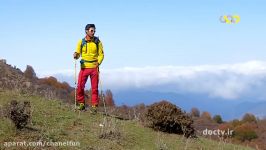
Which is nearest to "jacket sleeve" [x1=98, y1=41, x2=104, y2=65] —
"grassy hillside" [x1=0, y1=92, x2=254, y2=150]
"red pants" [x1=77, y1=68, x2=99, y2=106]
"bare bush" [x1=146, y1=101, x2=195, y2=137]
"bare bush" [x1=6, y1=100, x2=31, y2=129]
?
"red pants" [x1=77, y1=68, x2=99, y2=106]

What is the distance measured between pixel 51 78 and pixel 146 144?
149 ft

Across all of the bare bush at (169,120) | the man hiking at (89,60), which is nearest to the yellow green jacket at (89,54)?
the man hiking at (89,60)

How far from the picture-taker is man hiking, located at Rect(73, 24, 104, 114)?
51.8 ft

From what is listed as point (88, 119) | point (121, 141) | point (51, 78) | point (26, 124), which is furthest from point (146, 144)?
point (51, 78)

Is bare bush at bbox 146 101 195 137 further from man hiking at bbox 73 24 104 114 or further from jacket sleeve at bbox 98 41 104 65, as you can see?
jacket sleeve at bbox 98 41 104 65

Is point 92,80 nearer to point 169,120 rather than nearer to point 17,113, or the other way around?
point 169,120

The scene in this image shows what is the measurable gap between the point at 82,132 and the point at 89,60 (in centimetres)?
392

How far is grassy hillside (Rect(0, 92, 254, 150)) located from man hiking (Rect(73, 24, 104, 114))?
0.76m

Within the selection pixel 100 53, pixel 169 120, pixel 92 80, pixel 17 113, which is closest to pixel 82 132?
pixel 17 113

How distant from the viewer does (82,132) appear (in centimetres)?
1238

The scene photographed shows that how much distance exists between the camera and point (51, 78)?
5716 cm

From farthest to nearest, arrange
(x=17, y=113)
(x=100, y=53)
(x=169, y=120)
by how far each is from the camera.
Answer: (x=100, y=53) → (x=169, y=120) → (x=17, y=113)

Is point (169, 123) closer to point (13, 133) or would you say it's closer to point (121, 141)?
point (121, 141)

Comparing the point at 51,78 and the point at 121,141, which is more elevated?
the point at 51,78
